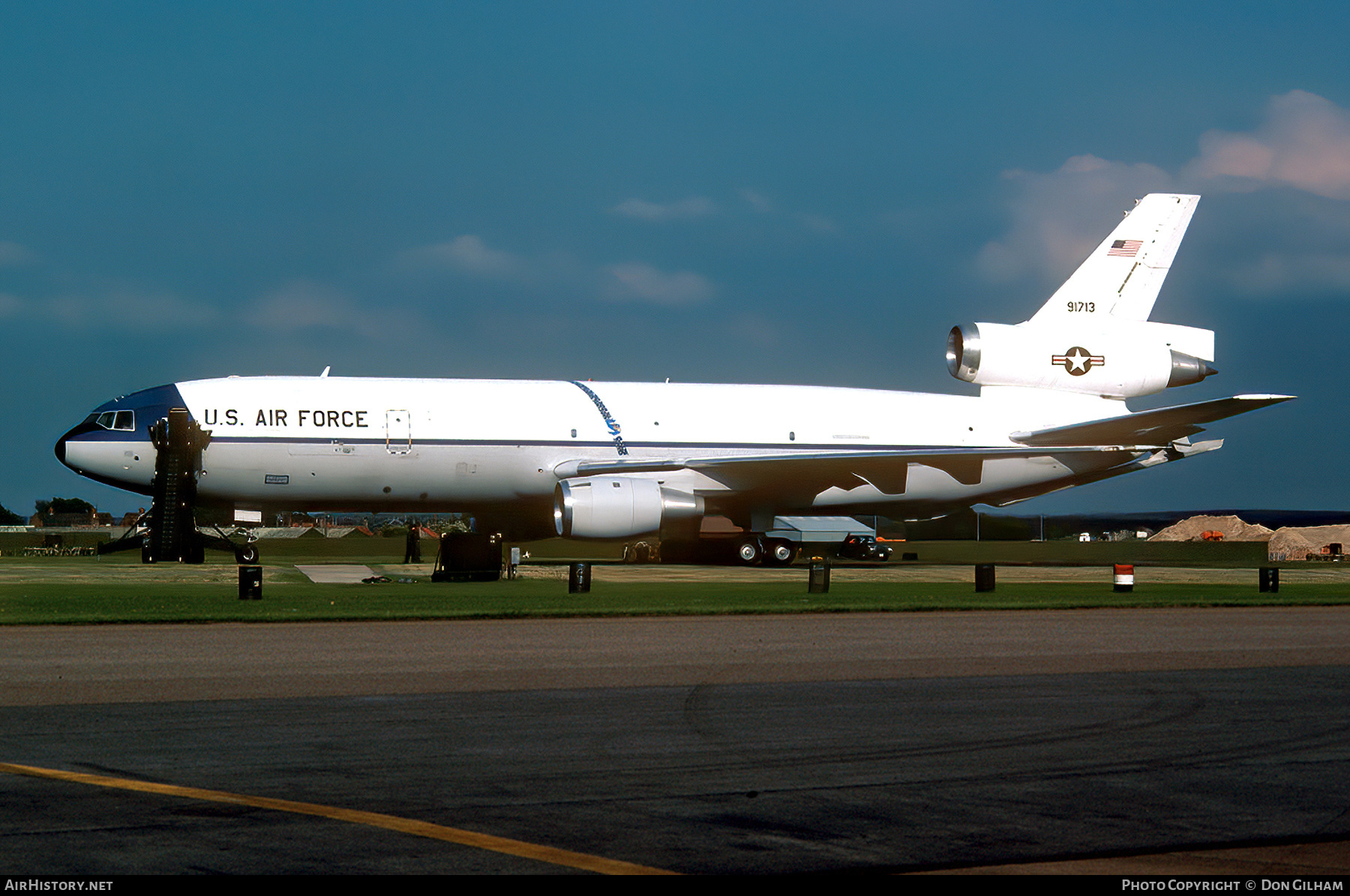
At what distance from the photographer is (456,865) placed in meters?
5.16

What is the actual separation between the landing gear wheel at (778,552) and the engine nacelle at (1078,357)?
7423mm

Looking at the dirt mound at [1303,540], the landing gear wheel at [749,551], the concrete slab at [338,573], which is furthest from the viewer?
the dirt mound at [1303,540]

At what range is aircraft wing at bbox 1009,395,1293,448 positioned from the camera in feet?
107

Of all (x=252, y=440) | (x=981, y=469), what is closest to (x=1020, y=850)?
(x=252, y=440)

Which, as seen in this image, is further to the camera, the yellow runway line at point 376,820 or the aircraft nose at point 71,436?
the aircraft nose at point 71,436

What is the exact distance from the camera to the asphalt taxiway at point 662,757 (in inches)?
215

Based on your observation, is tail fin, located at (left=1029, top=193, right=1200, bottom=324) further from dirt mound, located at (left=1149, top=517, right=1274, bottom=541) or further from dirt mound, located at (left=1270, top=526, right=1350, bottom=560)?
dirt mound, located at (left=1149, top=517, right=1274, bottom=541)

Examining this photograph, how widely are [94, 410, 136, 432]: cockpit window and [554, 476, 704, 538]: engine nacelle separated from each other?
10740 mm

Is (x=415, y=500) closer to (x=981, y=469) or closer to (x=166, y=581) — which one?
(x=166, y=581)

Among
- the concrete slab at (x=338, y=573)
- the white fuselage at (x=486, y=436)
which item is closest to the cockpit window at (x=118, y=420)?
the white fuselage at (x=486, y=436)

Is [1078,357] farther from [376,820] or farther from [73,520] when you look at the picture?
[73,520]

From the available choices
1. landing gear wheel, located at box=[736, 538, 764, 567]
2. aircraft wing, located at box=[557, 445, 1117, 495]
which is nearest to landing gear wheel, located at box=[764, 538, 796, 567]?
landing gear wheel, located at box=[736, 538, 764, 567]

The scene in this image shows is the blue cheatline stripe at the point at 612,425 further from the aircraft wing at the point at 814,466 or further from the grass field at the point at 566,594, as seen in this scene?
the grass field at the point at 566,594

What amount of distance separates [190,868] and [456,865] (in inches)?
Result: 42.6
